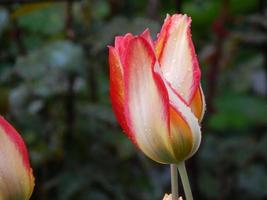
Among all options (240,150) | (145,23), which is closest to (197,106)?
(145,23)

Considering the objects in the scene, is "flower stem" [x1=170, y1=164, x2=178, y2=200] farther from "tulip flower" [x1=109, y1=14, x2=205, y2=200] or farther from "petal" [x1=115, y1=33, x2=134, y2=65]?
"petal" [x1=115, y1=33, x2=134, y2=65]

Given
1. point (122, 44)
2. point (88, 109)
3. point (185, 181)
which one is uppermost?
point (122, 44)

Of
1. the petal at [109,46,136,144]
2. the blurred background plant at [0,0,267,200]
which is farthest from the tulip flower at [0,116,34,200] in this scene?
the blurred background plant at [0,0,267,200]

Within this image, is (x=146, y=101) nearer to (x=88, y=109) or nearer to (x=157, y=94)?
(x=157, y=94)

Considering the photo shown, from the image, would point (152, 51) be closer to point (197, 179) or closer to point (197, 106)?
point (197, 106)

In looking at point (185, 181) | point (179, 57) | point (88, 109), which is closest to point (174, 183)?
point (185, 181)
